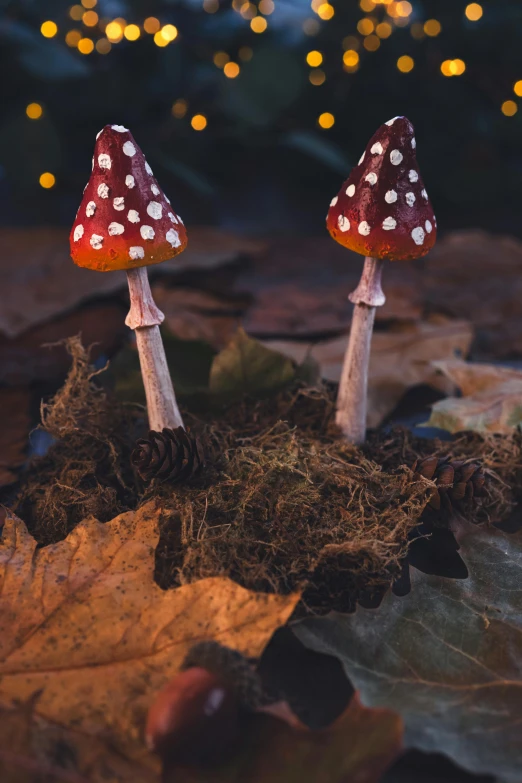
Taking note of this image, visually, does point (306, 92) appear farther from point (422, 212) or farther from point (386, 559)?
point (386, 559)

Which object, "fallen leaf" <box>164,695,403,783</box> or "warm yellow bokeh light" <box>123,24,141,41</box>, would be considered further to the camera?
"warm yellow bokeh light" <box>123,24,141,41</box>

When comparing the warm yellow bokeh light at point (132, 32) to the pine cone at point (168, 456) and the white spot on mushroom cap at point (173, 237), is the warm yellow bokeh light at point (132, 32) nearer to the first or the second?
Answer: the white spot on mushroom cap at point (173, 237)

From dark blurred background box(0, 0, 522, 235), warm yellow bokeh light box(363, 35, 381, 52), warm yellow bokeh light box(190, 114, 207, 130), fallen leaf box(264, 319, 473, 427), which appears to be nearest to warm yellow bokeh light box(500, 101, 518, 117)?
A: dark blurred background box(0, 0, 522, 235)

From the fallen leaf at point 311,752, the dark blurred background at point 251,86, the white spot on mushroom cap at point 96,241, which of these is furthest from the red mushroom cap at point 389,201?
the dark blurred background at point 251,86

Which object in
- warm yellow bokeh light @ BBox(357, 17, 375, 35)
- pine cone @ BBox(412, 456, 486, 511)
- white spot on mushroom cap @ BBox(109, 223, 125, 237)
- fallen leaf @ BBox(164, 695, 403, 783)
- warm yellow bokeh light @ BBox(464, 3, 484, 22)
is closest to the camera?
fallen leaf @ BBox(164, 695, 403, 783)

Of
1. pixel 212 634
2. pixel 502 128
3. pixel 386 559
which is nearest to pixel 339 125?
pixel 502 128

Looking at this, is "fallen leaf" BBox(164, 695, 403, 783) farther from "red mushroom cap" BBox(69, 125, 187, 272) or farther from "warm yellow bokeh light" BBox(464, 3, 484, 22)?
"warm yellow bokeh light" BBox(464, 3, 484, 22)
